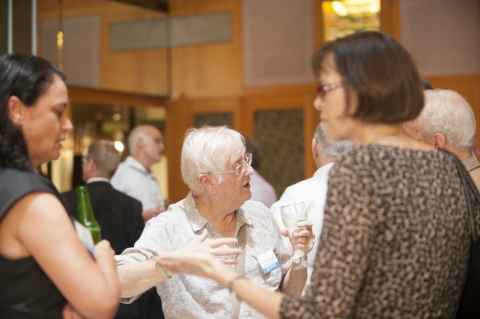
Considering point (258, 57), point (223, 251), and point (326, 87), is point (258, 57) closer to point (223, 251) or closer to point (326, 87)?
point (223, 251)

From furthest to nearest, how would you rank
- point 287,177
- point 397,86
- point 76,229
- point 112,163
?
point 287,177 → point 112,163 → point 76,229 → point 397,86

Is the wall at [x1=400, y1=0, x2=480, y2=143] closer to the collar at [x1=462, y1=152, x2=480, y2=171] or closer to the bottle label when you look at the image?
the collar at [x1=462, y1=152, x2=480, y2=171]

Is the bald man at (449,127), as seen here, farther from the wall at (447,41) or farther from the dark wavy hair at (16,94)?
the wall at (447,41)

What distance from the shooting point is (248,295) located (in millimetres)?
1743

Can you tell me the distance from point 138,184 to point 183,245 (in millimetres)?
3640

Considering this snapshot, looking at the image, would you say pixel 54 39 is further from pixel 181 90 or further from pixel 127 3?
pixel 181 90

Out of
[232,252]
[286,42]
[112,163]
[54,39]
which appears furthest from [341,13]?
[232,252]

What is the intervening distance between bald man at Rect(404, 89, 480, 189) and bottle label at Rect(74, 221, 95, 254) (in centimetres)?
131

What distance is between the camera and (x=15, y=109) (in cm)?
191

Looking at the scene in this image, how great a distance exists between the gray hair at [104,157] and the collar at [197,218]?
2491 millimetres

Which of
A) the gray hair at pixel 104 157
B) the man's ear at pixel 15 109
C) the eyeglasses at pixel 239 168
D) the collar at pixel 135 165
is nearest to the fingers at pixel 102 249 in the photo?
the man's ear at pixel 15 109

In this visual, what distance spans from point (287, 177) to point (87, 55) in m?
2.44

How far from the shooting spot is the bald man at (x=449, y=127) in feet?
9.01

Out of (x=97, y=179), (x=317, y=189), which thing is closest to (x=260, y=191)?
(x=97, y=179)
